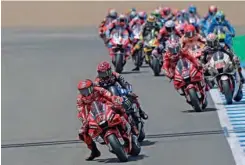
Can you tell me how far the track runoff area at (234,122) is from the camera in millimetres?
13933

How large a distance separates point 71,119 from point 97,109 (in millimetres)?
5500

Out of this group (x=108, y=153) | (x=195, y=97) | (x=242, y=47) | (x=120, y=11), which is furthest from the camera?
(x=120, y=11)

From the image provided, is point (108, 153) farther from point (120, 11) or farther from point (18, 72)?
point (120, 11)

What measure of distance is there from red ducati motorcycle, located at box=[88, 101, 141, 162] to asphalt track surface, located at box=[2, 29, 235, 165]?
0.31 meters

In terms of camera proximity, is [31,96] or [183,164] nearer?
[183,164]

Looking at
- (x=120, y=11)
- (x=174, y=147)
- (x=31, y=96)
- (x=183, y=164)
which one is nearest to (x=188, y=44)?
(x=31, y=96)

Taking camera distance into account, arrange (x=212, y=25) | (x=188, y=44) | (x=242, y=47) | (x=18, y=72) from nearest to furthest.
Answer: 1. (x=188, y=44)
2. (x=212, y=25)
3. (x=18, y=72)
4. (x=242, y=47)

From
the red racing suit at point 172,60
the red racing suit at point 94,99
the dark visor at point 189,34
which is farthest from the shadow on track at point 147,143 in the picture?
the dark visor at point 189,34

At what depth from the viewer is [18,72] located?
102 feet

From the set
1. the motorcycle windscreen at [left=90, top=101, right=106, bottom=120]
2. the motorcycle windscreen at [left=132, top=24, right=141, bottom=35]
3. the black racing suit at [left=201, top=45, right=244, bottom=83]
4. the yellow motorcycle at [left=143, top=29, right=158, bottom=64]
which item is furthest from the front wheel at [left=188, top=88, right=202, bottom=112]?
the motorcycle windscreen at [left=132, top=24, right=141, bottom=35]

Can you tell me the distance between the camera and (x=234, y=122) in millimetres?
17078

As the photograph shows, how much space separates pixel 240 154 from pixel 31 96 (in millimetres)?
10610

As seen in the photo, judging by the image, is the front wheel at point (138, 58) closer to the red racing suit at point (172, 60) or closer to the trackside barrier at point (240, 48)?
the trackside barrier at point (240, 48)

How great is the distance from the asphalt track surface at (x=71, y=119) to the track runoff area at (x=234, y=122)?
13 centimetres
